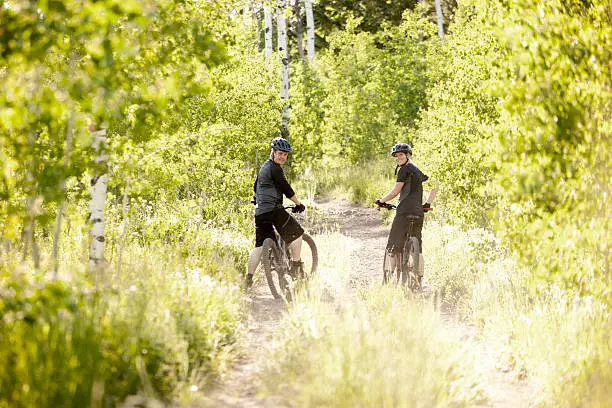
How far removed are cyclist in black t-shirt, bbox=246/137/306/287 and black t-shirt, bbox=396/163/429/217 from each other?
1.45 m

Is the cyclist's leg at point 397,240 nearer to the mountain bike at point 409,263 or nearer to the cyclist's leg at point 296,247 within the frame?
the mountain bike at point 409,263

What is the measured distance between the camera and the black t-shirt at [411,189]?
802 cm

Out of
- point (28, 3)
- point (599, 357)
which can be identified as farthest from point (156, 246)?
point (599, 357)

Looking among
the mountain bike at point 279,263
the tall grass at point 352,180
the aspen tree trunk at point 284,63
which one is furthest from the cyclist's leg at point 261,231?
the tall grass at point 352,180

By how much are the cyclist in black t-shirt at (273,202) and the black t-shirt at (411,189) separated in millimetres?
1453

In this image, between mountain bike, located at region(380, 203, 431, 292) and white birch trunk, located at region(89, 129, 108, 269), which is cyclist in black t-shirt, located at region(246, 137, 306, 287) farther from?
white birch trunk, located at region(89, 129, 108, 269)

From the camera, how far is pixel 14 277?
12.6 ft

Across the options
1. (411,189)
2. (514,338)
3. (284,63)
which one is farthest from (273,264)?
(284,63)

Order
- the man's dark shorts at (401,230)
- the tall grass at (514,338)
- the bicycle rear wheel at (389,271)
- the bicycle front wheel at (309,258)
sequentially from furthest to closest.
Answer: the bicycle front wheel at (309,258)
the bicycle rear wheel at (389,271)
the man's dark shorts at (401,230)
the tall grass at (514,338)

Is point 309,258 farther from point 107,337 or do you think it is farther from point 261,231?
point 107,337

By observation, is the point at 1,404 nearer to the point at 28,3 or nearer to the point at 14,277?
the point at 14,277

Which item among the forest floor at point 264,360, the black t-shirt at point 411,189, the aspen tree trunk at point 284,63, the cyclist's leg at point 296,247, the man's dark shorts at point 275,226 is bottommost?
the forest floor at point 264,360

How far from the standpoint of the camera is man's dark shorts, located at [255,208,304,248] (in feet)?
26.2

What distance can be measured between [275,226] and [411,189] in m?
2.01
